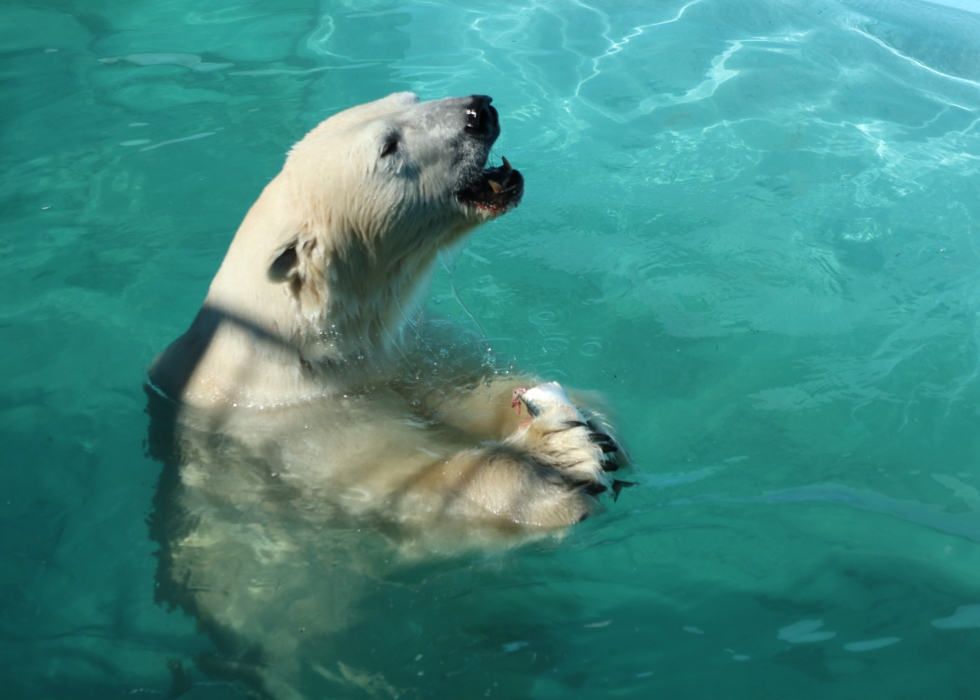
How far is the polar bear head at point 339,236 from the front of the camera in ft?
9.12

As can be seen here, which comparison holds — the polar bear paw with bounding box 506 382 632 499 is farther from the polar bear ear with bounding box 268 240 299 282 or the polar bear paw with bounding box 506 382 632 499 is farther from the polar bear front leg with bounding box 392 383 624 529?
the polar bear ear with bounding box 268 240 299 282

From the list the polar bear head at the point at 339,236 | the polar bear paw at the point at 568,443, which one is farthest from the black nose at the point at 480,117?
the polar bear paw at the point at 568,443

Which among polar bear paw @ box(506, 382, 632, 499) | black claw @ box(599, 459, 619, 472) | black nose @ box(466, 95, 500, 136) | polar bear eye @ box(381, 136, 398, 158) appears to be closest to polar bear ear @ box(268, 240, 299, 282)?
polar bear eye @ box(381, 136, 398, 158)

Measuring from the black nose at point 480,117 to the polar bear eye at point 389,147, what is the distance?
0.25 m

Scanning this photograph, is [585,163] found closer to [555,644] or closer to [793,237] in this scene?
[793,237]

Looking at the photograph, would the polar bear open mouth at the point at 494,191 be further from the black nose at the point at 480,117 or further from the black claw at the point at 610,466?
the black claw at the point at 610,466

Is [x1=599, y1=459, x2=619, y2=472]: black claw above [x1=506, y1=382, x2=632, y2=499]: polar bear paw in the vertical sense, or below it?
below

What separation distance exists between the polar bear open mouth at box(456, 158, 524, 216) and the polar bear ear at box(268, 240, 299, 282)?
0.60 meters

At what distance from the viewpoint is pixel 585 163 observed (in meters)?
5.70

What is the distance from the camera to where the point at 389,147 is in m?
2.80

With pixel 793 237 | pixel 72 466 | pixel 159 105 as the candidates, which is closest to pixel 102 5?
pixel 159 105

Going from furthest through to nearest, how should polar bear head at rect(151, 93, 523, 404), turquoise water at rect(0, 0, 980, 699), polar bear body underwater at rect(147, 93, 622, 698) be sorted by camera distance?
polar bear head at rect(151, 93, 523, 404) → polar bear body underwater at rect(147, 93, 622, 698) → turquoise water at rect(0, 0, 980, 699)

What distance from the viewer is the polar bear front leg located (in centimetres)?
259

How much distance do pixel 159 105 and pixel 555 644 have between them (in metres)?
5.48
